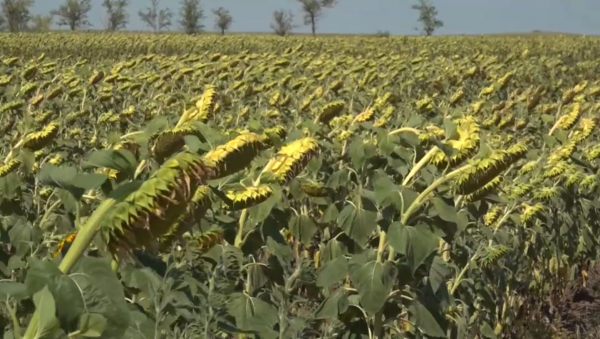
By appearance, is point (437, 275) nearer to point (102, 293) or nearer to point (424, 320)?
point (424, 320)

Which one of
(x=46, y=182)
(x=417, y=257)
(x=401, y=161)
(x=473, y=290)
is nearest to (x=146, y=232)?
(x=46, y=182)

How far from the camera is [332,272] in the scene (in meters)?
2.47

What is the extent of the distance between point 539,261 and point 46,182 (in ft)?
10.8

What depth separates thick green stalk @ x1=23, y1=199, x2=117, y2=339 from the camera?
120 centimetres

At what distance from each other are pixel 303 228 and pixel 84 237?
67.4 inches

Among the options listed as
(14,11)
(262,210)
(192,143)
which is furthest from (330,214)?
(14,11)

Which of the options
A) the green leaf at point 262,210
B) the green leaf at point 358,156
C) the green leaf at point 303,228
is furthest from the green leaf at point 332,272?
the green leaf at point 358,156

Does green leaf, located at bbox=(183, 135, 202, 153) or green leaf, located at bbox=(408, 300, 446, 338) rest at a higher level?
green leaf, located at bbox=(183, 135, 202, 153)

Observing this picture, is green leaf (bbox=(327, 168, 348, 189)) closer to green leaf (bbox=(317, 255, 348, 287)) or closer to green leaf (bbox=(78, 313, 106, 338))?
green leaf (bbox=(317, 255, 348, 287))

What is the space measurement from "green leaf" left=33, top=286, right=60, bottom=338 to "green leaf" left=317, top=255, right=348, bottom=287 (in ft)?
4.44

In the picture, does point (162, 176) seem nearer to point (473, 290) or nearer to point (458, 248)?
point (458, 248)

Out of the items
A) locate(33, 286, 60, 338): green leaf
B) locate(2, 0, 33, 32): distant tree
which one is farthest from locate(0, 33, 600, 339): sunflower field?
locate(2, 0, 33, 32): distant tree

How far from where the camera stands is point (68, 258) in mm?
1240

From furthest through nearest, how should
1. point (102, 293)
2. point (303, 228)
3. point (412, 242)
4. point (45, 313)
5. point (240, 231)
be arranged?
point (303, 228), point (240, 231), point (412, 242), point (102, 293), point (45, 313)
